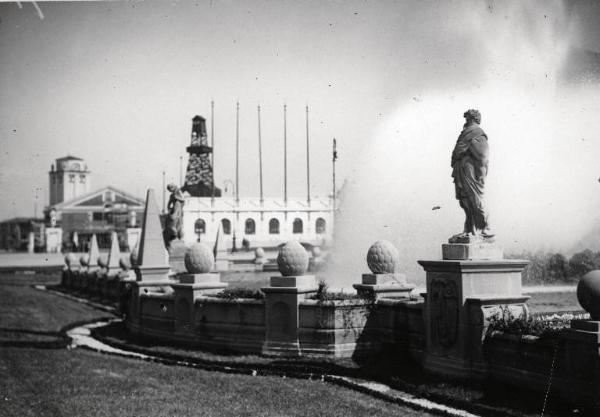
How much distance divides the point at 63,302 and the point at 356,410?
1918cm

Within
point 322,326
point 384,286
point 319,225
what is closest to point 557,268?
point 384,286

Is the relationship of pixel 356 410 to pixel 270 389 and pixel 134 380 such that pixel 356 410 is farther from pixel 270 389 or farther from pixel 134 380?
pixel 134 380

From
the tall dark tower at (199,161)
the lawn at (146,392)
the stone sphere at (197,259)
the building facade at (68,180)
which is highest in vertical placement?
the tall dark tower at (199,161)

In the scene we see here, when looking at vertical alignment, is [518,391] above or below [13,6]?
below

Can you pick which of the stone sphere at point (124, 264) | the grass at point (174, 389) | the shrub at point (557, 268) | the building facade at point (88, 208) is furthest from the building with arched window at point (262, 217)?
the grass at point (174, 389)

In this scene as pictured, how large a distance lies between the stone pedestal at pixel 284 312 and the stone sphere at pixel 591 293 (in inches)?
215

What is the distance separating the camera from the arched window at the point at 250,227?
290 feet

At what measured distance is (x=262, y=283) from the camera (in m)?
24.6

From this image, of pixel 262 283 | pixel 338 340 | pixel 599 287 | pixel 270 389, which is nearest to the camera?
pixel 599 287

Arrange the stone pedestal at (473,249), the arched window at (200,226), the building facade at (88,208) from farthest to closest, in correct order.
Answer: the building facade at (88,208) → the arched window at (200,226) → the stone pedestal at (473,249)

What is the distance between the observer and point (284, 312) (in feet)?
39.0

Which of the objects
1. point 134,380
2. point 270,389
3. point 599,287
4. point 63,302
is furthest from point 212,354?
point 63,302

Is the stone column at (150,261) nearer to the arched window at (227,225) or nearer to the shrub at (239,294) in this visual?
the shrub at (239,294)

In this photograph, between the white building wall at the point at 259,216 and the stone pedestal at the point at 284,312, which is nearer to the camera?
the stone pedestal at the point at 284,312
